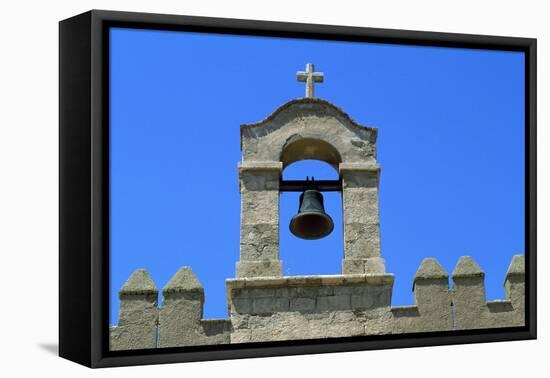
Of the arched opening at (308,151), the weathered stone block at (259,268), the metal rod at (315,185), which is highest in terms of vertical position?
the arched opening at (308,151)

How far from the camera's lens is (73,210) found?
507 inches

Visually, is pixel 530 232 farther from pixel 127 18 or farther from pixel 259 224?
pixel 127 18

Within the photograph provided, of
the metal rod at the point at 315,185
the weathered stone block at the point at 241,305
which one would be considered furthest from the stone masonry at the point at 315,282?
the metal rod at the point at 315,185

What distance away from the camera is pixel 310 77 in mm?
13805

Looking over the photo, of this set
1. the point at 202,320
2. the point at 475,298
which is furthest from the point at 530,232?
the point at 202,320

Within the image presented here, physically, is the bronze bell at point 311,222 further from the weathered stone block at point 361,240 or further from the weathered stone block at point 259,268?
the weathered stone block at point 259,268

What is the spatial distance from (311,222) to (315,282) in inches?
25.0

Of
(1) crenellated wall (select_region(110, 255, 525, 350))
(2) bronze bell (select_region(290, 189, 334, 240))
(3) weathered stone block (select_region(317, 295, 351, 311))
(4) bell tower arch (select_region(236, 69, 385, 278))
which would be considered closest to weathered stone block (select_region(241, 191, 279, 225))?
(4) bell tower arch (select_region(236, 69, 385, 278))

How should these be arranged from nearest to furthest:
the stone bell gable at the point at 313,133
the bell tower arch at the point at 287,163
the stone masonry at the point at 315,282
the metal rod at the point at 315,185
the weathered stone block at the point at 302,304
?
the stone masonry at the point at 315,282
the weathered stone block at the point at 302,304
the bell tower arch at the point at 287,163
the stone bell gable at the point at 313,133
the metal rod at the point at 315,185

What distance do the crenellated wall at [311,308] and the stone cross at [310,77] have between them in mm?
1592

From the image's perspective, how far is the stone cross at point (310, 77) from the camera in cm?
1370

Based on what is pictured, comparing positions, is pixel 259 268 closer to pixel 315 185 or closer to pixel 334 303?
pixel 334 303

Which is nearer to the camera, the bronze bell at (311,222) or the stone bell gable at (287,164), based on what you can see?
the stone bell gable at (287,164)

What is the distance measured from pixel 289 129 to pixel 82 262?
7.90 ft
